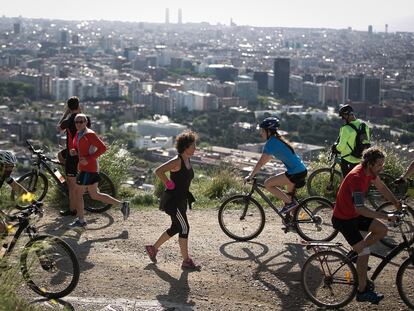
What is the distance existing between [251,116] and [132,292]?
195ft

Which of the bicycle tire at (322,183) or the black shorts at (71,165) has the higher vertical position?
the black shorts at (71,165)

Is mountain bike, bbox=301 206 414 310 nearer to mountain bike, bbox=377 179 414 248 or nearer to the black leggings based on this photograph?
mountain bike, bbox=377 179 414 248

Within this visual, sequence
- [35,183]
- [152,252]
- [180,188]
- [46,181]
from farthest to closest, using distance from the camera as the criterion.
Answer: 1. [46,181]
2. [35,183]
3. [152,252]
4. [180,188]

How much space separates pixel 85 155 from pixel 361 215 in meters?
2.90

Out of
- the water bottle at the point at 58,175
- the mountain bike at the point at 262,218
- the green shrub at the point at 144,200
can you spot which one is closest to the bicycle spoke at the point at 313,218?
the mountain bike at the point at 262,218

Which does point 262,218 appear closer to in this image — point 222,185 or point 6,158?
point 6,158

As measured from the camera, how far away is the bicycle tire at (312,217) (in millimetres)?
6586

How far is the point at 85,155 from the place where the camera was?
6891mm

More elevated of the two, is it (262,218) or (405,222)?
(405,222)

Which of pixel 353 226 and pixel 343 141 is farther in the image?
pixel 343 141

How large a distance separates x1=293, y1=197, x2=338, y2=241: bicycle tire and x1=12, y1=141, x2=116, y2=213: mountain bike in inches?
88.8

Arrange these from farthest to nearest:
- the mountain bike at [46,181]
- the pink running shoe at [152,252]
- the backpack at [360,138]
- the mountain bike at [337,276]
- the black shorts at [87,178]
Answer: the mountain bike at [46,181], the backpack at [360,138], the black shorts at [87,178], the pink running shoe at [152,252], the mountain bike at [337,276]

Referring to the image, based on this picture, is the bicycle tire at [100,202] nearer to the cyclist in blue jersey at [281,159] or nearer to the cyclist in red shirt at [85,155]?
the cyclist in red shirt at [85,155]

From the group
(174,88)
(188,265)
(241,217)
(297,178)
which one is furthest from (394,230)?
(174,88)
